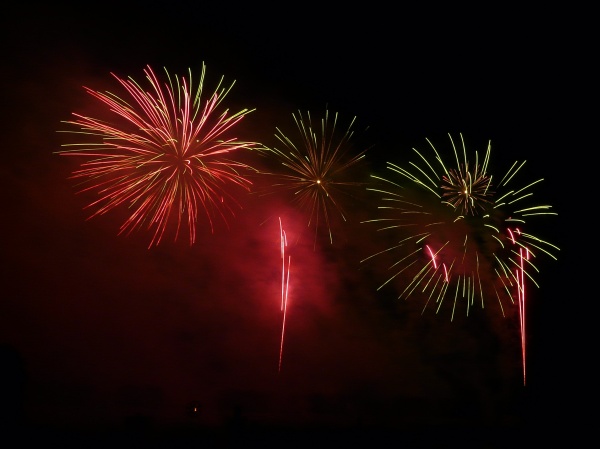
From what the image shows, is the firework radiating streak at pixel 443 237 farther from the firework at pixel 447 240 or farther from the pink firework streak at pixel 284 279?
the pink firework streak at pixel 284 279

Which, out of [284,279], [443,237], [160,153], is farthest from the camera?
[443,237]

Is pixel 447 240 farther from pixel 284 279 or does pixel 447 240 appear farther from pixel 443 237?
pixel 284 279

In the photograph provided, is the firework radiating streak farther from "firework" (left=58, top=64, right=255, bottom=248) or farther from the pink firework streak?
"firework" (left=58, top=64, right=255, bottom=248)

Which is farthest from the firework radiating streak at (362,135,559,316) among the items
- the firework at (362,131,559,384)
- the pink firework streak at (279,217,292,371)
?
the pink firework streak at (279,217,292,371)

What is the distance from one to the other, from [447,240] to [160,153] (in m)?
4.10

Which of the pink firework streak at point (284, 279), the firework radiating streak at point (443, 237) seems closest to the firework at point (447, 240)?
the firework radiating streak at point (443, 237)

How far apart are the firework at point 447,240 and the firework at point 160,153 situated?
217 centimetres

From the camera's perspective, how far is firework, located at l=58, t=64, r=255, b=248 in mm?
6652

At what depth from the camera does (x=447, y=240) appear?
26.1 ft

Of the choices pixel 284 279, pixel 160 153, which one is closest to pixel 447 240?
pixel 284 279

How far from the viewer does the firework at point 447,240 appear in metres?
7.93

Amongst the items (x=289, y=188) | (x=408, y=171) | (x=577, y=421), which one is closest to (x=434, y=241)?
(x=408, y=171)

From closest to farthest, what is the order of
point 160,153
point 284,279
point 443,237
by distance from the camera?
point 160,153 < point 284,279 < point 443,237

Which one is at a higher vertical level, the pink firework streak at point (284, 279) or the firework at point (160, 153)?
the firework at point (160, 153)
